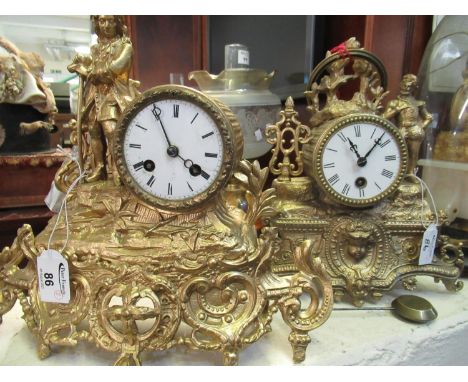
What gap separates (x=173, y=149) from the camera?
95 centimetres

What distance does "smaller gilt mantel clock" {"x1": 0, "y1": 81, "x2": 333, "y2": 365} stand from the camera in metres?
0.94

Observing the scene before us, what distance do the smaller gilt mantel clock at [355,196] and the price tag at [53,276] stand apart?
0.63 metres

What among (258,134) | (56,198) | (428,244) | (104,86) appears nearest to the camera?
(104,86)

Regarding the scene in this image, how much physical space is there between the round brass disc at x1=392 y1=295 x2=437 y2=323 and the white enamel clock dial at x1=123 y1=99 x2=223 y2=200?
0.74 meters

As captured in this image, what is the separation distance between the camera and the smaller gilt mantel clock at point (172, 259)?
0.94m

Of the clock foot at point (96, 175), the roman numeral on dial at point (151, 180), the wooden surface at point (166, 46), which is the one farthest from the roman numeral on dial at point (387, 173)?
the wooden surface at point (166, 46)

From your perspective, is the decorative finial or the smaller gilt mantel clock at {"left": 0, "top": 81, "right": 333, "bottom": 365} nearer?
the smaller gilt mantel clock at {"left": 0, "top": 81, "right": 333, "bottom": 365}

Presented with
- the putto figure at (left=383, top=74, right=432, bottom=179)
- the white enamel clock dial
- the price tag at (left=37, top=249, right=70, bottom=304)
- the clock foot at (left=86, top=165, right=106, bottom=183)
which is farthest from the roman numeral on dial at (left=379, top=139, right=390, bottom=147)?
the price tag at (left=37, top=249, right=70, bottom=304)

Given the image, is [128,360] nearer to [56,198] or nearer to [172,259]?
[172,259]

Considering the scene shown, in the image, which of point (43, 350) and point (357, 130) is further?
point (357, 130)

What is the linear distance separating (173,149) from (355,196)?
24.8 inches

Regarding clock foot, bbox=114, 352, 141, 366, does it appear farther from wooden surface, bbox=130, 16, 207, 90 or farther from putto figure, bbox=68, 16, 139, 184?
wooden surface, bbox=130, 16, 207, 90

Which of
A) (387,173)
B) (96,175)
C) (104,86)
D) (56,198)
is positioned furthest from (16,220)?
(387,173)

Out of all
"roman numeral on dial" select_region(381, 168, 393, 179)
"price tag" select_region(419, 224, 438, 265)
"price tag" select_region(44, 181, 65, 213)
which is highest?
"roman numeral on dial" select_region(381, 168, 393, 179)
